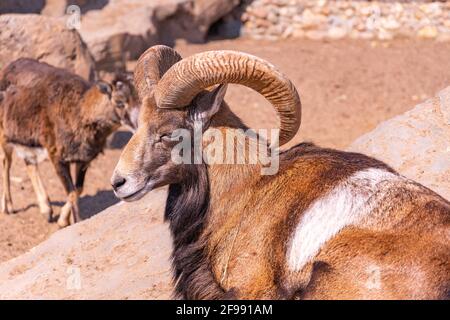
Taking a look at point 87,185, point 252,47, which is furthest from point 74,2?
point 87,185

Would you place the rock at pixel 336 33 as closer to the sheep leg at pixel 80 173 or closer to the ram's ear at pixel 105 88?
the ram's ear at pixel 105 88

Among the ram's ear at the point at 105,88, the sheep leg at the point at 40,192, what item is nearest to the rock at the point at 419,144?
the ram's ear at the point at 105,88

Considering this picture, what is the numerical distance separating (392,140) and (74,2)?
12.2m

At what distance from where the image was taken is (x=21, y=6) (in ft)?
63.0

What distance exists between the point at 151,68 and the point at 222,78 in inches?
35.2

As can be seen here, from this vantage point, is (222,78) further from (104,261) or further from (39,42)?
(39,42)

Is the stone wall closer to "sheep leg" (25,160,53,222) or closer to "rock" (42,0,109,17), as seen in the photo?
"rock" (42,0,109,17)

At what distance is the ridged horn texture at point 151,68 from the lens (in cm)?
711

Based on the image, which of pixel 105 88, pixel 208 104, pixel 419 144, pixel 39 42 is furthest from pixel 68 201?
pixel 208 104

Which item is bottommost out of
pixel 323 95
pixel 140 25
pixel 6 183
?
pixel 323 95

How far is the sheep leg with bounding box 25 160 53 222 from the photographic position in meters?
12.5

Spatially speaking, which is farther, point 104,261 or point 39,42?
point 39,42

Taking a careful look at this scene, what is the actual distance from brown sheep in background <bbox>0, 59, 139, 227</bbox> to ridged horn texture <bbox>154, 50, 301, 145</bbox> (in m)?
5.61

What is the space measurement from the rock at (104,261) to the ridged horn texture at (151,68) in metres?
1.53
